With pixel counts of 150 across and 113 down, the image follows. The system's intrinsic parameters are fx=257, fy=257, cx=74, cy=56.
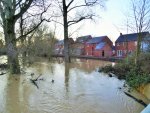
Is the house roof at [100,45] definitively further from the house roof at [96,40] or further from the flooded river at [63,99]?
the flooded river at [63,99]

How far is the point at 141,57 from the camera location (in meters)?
18.9

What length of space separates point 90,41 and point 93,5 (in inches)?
1701

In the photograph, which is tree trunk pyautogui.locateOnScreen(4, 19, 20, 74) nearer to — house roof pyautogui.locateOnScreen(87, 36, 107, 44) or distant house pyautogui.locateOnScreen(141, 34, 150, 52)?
distant house pyautogui.locateOnScreen(141, 34, 150, 52)

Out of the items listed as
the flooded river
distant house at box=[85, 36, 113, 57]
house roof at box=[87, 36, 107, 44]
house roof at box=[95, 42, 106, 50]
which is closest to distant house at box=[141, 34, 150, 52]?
the flooded river

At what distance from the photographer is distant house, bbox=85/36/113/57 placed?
62.4 m

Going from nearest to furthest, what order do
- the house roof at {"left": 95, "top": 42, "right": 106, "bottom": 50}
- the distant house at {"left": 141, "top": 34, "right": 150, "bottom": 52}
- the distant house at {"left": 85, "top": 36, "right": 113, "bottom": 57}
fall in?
the distant house at {"left": 141, "top": 34, "right": 150, "bottom": 52} < the distant house at {"left": 85, "top": 36, "right": 113, "bottom": 57} < the house roof at {"left": 95, "top": 42, "right": 106, "bottom": 50}

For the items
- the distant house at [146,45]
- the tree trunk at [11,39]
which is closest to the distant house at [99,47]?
the distant house at [146,45]

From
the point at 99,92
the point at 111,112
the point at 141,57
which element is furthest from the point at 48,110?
the point at 141,57

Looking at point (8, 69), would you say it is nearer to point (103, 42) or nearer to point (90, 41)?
point (103, 42)

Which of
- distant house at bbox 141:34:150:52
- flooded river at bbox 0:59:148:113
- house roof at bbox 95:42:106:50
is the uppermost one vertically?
house roof at bbox 95:42:106:50

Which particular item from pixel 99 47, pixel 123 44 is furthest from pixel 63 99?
pixel 99 47

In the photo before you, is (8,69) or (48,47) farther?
(48,47)

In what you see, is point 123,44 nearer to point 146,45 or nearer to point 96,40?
point 96,40

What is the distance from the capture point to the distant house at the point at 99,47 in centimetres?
6237
